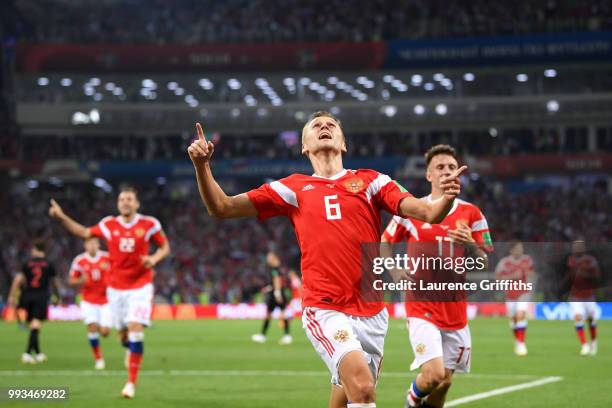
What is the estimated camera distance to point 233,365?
19.4 metres

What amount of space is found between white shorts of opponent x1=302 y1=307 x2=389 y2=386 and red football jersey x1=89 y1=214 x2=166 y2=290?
8.05 m

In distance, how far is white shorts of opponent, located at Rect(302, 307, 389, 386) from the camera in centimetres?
725

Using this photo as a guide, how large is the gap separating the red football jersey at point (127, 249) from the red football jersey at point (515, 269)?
777cm

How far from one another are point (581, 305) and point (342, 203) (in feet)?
49.8

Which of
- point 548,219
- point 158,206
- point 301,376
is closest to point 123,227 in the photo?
point 301,376

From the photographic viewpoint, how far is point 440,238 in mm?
10094

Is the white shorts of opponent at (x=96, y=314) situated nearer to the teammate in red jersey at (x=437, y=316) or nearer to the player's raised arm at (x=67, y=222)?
the player's raised arm at (x=67, y=222)

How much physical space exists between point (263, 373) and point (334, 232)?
10547 millimetres

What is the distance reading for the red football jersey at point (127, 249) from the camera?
15.2 metres

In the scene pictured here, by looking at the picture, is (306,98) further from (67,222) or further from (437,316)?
(437,316)

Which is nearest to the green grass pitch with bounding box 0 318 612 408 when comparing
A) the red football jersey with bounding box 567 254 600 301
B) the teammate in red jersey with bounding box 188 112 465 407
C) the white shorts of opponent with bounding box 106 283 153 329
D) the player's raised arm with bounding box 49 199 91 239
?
the white shorts of opponent with bounding box 106 283 153 329

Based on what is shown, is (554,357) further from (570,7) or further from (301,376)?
(570,7)

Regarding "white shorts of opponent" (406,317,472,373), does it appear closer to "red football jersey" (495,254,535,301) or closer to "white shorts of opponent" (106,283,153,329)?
"red football jersey" (495,254,535,301)

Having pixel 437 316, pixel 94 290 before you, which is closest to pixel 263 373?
pixel 94 290
